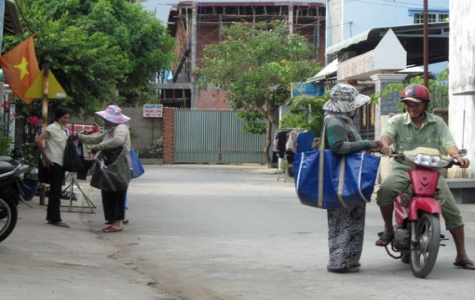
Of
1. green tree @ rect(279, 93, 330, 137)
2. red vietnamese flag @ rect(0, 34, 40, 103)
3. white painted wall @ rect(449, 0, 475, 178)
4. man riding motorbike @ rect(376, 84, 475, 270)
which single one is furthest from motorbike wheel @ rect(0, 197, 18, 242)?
green tree @ rect(279, 93, 330, 137)

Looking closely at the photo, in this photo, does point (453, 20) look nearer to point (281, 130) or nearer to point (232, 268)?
→ point (281, 130)

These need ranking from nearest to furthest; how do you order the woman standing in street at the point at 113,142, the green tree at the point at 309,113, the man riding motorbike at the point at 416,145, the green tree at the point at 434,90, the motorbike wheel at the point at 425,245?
the motorbike wheel at the point at 425,245, the man riding motorbike at the point at 416,145, the woman standing in street at the point at 113,142, the green tree at the point at 434,90, the green tree at the point at 309,113

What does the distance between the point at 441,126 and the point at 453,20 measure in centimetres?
1226

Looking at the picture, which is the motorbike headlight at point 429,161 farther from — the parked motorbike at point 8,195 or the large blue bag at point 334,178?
the parked motorbike at point 8,195

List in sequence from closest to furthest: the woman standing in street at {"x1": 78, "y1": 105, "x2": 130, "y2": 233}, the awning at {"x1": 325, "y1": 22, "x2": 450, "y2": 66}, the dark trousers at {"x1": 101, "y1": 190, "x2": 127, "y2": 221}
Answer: the woman standing in street at {"x1": 78, "y1": 105, "x2": 130, "y2": 233} → the dark trousers at {"x1": 101, "y1": 190, "x2": 127, "y2": 221} → the awning at {"x1": 325, "y1": 22, "x2": 450, "y2": 66}

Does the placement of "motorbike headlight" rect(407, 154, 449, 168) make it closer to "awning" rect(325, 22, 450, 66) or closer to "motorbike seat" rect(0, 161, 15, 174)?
"motorbike seat" rect(0, 161, 15, 174)

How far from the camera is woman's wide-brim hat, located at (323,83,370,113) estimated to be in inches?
332

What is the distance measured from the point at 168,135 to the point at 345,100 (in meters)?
35.6

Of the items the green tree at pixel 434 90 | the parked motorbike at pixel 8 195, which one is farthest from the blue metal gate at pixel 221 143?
the parked motorbike at pixel 8 195

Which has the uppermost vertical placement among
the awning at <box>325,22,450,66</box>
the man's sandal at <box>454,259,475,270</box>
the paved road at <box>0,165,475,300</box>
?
the awning at <box>325,22,450,66</box>

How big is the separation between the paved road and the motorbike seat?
0.84m

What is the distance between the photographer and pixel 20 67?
15320 millimetres

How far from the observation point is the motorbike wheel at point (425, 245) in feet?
25.5

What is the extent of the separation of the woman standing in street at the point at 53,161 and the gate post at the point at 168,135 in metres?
30.6
